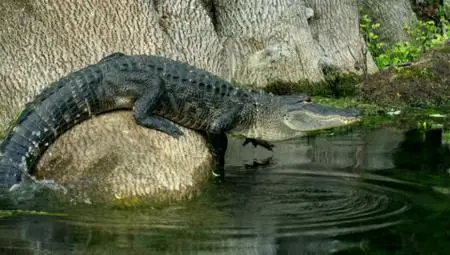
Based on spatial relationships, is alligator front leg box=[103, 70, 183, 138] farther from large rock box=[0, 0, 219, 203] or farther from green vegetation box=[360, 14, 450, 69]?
green vegetation box=[360, 14, 450, 69]

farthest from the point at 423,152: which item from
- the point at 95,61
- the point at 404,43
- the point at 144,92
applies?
the point at 404,43

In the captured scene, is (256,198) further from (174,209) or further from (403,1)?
(403,1)

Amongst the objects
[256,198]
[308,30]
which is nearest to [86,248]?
[256,198]

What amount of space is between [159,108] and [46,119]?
3.93ft

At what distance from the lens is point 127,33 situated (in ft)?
31.9

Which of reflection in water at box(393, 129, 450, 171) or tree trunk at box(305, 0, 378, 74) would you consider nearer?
reflection in water at box(393, 129, 450, 171)

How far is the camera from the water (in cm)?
644

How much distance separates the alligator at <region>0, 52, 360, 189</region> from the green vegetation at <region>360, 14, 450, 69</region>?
779 cm

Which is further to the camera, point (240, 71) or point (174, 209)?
point (240, 71)

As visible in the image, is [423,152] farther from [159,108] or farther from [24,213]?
[24,213]

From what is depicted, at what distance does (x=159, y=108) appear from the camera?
8828 millimetres

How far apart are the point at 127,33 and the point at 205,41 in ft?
4.94

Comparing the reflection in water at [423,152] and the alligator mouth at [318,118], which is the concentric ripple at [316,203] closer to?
the alligator mouth at [318,118]

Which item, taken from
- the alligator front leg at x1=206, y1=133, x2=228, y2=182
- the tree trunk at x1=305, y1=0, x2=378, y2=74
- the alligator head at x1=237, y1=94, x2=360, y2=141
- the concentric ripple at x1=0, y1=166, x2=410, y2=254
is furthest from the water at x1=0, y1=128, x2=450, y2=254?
the tree trunk at x1=305, y1=0, x2=378, y2=74
